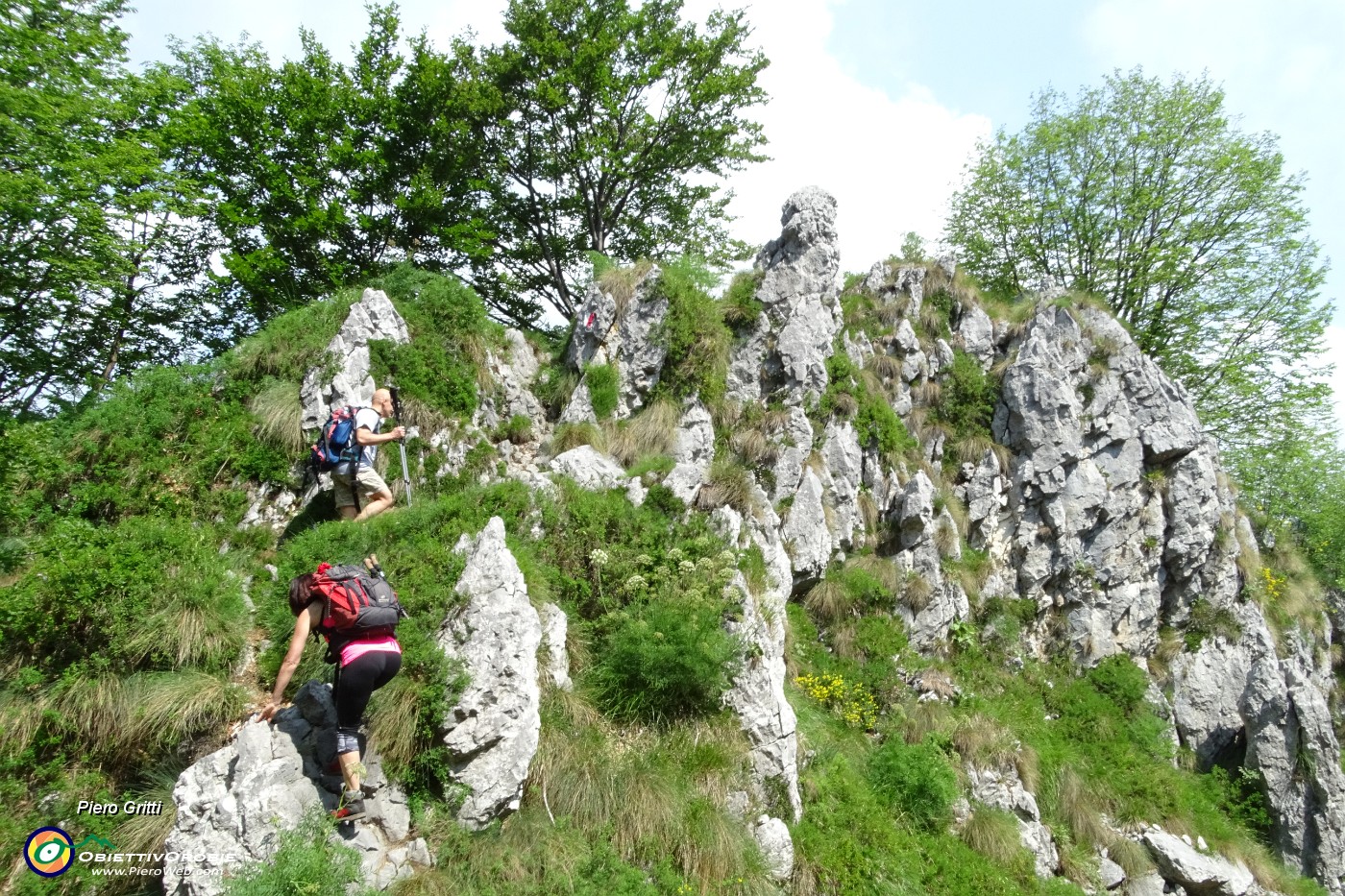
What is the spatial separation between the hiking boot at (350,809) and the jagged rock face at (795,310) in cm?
852

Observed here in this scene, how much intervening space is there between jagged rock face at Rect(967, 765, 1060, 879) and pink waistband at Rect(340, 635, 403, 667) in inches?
313

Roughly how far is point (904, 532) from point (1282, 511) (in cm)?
1430

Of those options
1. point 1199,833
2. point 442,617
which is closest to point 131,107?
point 442,617

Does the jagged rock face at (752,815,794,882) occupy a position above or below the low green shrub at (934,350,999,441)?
below

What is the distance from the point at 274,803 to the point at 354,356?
6.33m

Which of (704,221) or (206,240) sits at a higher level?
(704,221)

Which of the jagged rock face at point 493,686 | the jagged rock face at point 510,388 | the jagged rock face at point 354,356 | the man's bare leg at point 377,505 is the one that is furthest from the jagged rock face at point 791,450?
the jagged rock face at point 354,356

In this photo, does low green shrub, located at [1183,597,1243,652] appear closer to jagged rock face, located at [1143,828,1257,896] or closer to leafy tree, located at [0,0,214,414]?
jagged rock face, located at [1143,828,1257,896]

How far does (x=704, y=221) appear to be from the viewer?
1766cm

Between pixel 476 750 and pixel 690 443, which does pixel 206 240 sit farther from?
pixel 476 750

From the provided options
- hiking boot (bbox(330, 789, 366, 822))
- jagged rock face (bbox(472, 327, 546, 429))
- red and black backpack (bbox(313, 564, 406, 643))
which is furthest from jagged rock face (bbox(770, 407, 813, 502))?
hiking boot (bbox(330, 789, 366, 822))

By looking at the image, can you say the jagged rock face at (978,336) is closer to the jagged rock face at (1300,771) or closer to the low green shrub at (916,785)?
the jagged rock face at (1300,771)

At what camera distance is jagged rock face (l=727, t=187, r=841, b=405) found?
482 inches

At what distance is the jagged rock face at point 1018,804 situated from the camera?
29.8 feet
